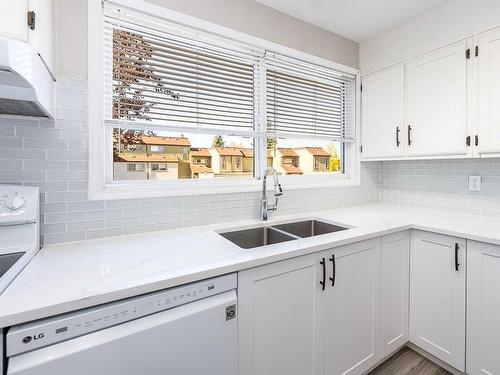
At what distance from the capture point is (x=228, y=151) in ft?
6.31

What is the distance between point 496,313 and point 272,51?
2.13 m

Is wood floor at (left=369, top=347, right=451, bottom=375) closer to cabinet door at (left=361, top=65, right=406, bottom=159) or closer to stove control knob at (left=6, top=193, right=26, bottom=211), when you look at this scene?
cabinet door at (left=361, top=65, right=406, bottom=159)

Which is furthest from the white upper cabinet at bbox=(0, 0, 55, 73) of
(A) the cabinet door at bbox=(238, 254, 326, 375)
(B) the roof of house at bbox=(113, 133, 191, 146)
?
(A) the cabinet door at bbox=(238, 254, 326, 375)

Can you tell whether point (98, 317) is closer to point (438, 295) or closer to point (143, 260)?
point (143, 260)

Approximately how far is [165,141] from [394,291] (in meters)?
1.78

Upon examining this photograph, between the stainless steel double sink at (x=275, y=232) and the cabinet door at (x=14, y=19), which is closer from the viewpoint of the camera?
the cabinet door at (x=14, y=19)

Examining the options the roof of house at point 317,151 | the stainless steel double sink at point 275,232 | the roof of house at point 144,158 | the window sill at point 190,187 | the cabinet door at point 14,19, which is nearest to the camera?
the cabinet door at point 14,19

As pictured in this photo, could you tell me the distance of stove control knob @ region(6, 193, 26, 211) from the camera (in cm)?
108

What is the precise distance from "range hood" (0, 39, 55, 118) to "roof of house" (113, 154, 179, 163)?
1.29ft

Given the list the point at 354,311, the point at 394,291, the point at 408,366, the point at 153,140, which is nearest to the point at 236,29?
the point at 153,140

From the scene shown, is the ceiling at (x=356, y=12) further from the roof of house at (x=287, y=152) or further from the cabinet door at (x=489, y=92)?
the roof of house at (x=287, y=152)

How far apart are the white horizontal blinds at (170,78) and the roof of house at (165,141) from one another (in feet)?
0.32

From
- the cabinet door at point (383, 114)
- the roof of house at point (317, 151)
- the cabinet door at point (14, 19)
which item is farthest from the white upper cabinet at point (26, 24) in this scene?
the cabinet door at point (383, 114)

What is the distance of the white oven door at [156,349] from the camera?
739mm
